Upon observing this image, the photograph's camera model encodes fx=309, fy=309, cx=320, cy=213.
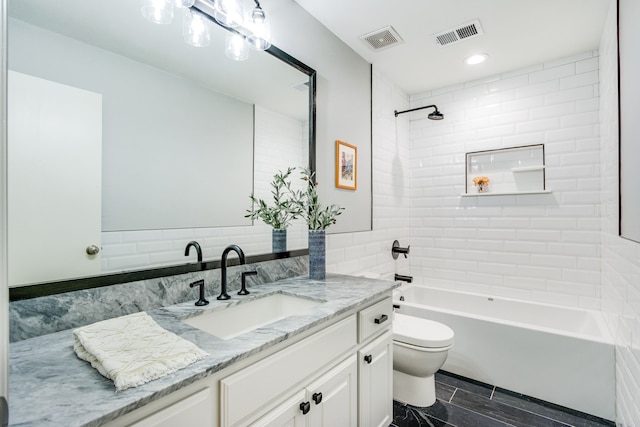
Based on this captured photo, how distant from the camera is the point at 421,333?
1.98m

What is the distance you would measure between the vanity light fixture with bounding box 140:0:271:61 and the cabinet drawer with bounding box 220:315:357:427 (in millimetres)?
1368

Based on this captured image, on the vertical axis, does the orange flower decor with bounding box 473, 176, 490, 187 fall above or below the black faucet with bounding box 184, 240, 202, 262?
above

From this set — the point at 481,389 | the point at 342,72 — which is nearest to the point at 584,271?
the point at 481,389

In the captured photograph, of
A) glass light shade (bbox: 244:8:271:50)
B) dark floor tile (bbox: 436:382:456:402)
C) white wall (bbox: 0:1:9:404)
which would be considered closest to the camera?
white wall (bbox: 0:1:9:404)

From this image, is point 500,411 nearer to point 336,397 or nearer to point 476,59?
point 336,397

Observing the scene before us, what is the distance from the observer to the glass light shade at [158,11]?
1229 millimetres

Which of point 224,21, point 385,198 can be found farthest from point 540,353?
point 224,21

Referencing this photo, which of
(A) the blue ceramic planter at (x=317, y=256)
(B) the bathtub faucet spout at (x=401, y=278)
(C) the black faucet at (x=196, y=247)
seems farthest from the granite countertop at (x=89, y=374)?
(B) the bathtub faucet spout at (x=401, y=278)

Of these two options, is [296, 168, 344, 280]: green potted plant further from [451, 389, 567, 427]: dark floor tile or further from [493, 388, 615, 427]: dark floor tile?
[493, 388, 615, 427]: dark floor tile

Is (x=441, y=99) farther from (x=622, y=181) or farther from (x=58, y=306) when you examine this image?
(x=58, y=306)

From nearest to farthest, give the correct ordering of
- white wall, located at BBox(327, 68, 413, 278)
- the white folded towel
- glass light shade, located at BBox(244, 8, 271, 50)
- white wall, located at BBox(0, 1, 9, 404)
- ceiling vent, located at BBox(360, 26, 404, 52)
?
white wall, located at BBox(0, 1, 9, 404), the white folded towel, glass light shade, located at BBox(244, 8, 271, 50), ceiling vent, located at BBox(360, 26, 404, 52), white wall, located at BBox(327, 68, 413, 278)

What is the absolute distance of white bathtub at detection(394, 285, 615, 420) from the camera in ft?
6.25

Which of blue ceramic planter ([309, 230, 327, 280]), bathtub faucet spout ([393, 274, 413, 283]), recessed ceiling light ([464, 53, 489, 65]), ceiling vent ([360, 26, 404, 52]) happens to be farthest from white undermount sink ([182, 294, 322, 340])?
recessed ceiling light ([464, 53, 489, 65])

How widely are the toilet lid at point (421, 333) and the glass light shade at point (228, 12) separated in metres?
2.00
